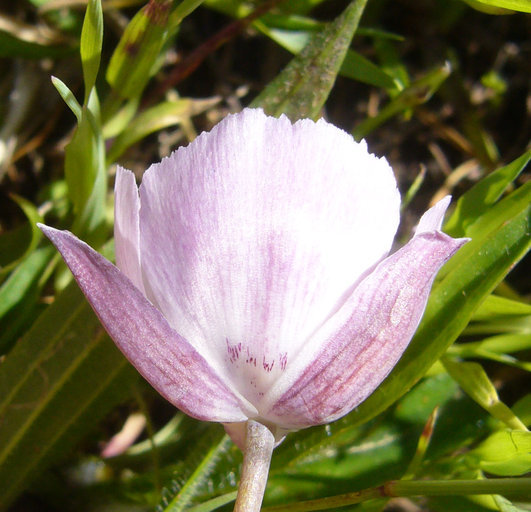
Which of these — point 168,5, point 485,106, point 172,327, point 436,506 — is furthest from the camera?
point 485,106

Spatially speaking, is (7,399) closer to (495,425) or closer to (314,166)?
(314,166)

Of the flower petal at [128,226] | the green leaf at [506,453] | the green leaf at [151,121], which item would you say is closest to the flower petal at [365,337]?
the flower petal at [128,226]

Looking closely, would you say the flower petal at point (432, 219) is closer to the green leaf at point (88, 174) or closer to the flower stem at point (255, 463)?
the flower stem at point (255, 463)

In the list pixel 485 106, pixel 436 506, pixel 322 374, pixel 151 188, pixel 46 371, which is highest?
pixel 151 188

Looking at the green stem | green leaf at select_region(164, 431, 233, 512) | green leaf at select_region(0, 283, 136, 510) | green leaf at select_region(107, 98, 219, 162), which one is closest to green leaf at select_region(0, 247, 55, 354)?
green leaf at select_region(0, 283, 136, 510)

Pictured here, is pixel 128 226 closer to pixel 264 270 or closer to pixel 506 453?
pixel 264 270

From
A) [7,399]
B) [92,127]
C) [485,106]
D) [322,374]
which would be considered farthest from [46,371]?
[485,106]
